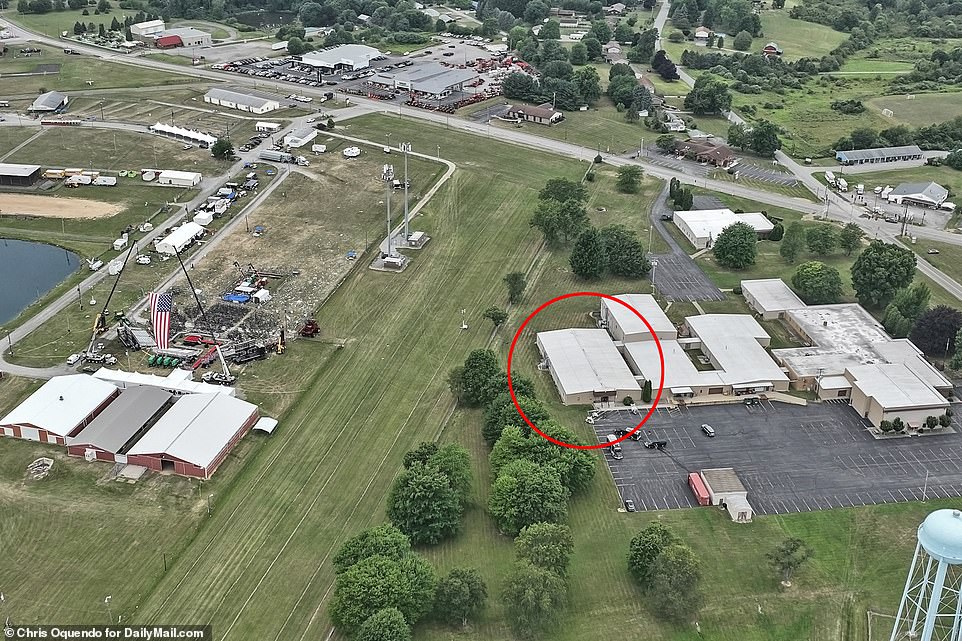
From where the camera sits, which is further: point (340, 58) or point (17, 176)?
point (340, 58)

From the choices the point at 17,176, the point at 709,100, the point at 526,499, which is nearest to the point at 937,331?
the point at 526,499

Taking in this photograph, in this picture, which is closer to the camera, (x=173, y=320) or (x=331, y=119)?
(x=173, y=320)

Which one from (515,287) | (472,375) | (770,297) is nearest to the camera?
(472,375)

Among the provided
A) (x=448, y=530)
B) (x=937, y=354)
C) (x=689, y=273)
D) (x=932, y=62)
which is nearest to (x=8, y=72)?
(x=689, y=273)

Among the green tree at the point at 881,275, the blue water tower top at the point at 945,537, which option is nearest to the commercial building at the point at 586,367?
the green tree at the point at 881,275

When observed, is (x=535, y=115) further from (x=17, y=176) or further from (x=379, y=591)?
(x=379, y=591)

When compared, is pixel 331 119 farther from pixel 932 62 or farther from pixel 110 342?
pixel 932 62

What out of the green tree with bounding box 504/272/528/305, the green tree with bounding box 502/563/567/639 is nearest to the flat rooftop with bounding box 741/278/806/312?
the green tree with bounding box 504/272/528/305
